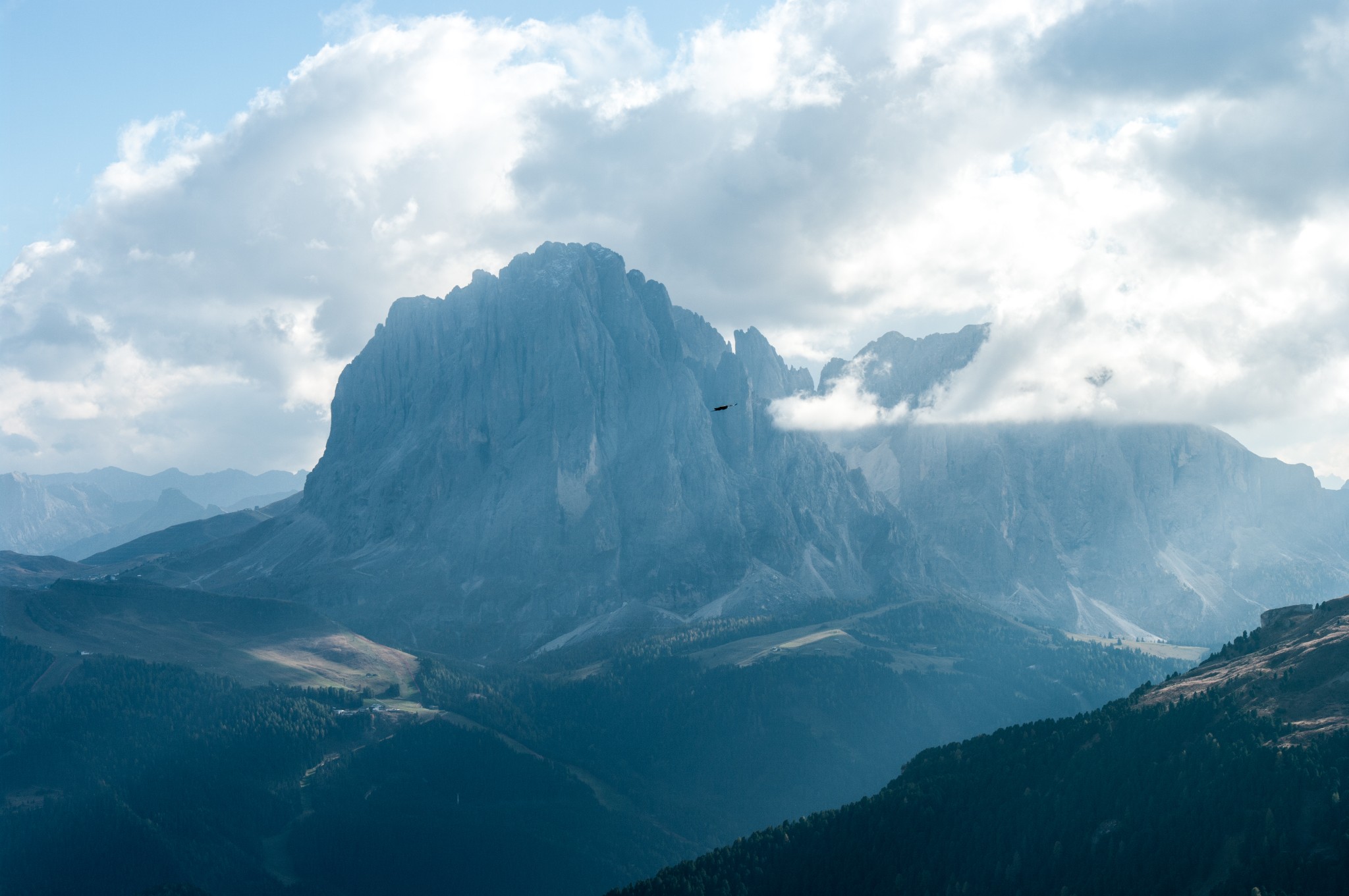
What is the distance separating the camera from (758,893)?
641ft

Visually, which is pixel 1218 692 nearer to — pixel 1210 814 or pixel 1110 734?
pixel 1110 734

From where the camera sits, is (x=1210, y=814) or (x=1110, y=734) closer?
(x=1210, y=814)

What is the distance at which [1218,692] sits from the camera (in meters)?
189

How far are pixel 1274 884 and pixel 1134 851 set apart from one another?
22.3 metres

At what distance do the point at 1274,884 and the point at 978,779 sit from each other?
62469 millimetres

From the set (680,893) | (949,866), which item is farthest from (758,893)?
(949,866)

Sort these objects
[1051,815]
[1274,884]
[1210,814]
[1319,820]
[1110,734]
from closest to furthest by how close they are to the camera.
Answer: [1274,884], [1319,820], [1210,814], [1051,815], [1110,734]

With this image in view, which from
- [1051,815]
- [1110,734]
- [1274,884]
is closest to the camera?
[1274,884]

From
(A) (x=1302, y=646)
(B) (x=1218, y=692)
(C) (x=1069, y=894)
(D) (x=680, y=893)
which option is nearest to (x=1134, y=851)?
(C) (x=1069, y=894)

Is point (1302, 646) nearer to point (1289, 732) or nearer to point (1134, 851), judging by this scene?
point (1289, 732)

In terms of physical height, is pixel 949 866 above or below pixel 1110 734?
below

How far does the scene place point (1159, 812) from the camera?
541 ft

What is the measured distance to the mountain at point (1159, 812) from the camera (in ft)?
493

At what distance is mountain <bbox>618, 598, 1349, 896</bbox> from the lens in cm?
15038
